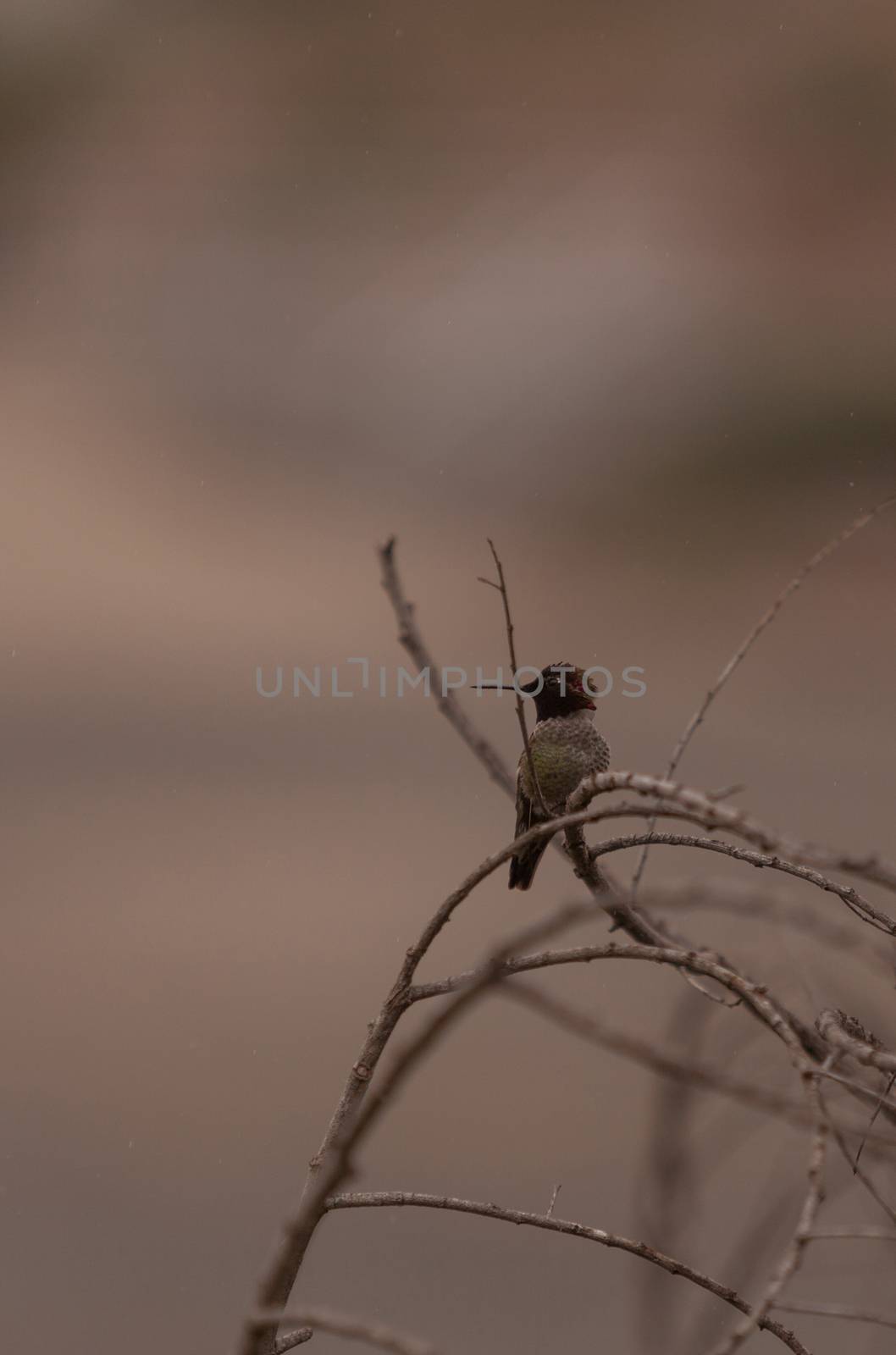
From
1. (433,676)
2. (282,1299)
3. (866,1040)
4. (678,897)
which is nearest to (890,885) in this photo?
(678,897)

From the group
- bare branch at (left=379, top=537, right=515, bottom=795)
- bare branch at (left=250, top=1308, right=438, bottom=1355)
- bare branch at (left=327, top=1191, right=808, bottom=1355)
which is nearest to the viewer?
bare branch at (left=250, top=1308, right=438, bottom=1355)

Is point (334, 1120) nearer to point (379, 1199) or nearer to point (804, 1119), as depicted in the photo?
point (379, 1199)

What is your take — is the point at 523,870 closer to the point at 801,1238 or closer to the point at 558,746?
the point at 558,746

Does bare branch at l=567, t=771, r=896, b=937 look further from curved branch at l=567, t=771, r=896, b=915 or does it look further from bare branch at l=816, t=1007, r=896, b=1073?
bare branch at l=816, t=1007, r=896, b=1073

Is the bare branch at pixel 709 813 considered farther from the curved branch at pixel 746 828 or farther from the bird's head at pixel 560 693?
the bird's head at pixel 560 693

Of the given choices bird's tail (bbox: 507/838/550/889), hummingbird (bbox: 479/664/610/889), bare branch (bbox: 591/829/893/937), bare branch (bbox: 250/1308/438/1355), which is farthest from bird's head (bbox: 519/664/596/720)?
bare branch (bbox: 250/1308/438/1355)

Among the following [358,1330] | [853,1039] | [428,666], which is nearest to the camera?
[358,1330]

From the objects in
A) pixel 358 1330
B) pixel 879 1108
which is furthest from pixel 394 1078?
pixel 879 1108
